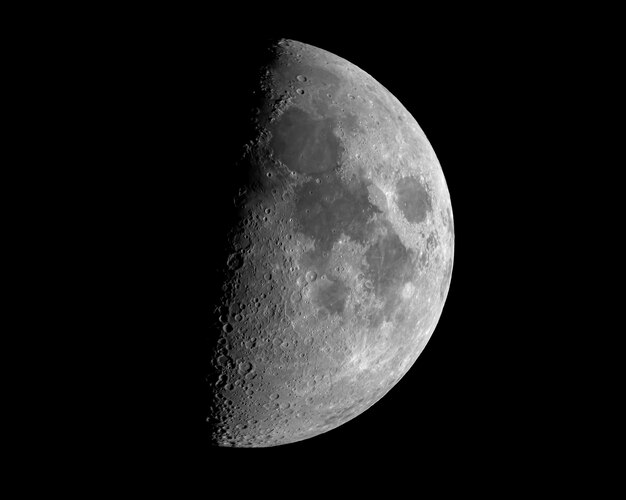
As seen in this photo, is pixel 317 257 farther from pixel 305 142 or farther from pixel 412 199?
pixel 412 199

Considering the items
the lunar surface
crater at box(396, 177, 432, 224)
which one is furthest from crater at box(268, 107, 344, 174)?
crater at box(396, 177, 432, 224)

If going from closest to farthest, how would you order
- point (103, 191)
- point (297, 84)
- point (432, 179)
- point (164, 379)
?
1. point (103, 191)
2. point (164, 379)
3. point (297, 84)
4. point (432, 179)

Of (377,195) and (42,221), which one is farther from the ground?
(377,195)

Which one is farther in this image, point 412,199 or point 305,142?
point 412,199

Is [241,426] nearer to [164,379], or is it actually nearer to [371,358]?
[164,379]

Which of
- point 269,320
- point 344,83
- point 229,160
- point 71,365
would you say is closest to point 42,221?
point 71,365

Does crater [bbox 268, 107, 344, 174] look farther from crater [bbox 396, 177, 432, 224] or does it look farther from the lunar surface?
crater [bbox 396, 177, 432, 224]

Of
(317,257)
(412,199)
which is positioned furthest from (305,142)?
(412,199)

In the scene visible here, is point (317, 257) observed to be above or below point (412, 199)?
below
